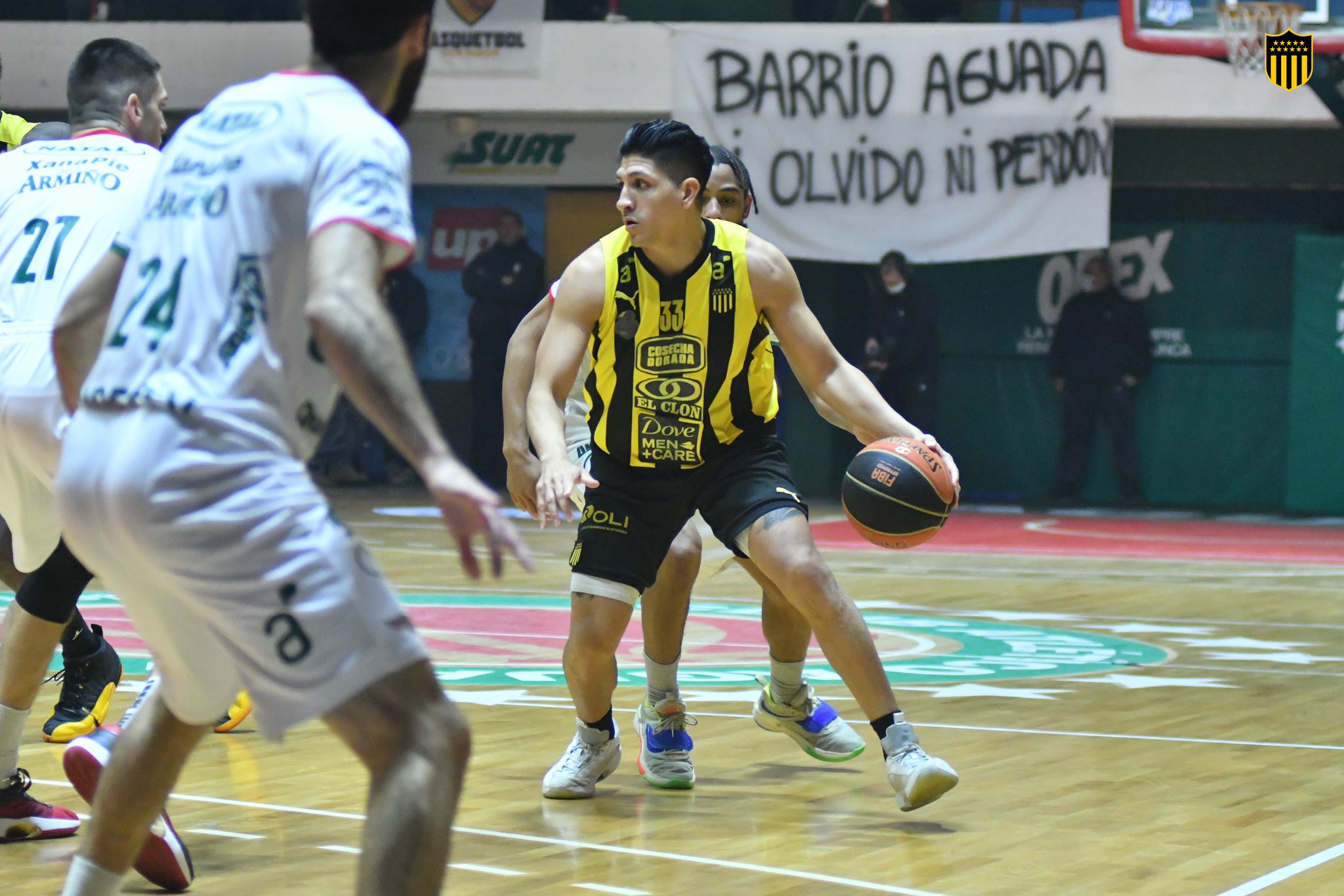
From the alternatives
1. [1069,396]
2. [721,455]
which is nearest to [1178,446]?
[1069,396]

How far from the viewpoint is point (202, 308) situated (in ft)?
9.14

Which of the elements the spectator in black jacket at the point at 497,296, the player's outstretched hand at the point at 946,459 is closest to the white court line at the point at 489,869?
the player's outstretched hand at the point at 946,459

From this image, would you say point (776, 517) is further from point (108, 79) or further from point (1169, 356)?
point (1169, 356)

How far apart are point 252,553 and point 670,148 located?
296 centimetres

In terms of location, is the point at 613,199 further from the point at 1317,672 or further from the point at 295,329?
the point at 295,329

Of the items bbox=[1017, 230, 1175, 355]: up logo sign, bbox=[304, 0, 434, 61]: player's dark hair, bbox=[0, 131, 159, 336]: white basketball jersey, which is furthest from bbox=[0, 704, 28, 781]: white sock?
bbox=[1017, 230, 1175, 355]: up logo sign

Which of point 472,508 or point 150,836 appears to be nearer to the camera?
point 472,508

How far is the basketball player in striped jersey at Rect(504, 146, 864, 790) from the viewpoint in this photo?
221 inches

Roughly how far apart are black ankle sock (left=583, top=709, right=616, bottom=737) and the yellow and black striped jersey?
0.74 meters

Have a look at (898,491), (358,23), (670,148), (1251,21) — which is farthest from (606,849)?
(1251,21)

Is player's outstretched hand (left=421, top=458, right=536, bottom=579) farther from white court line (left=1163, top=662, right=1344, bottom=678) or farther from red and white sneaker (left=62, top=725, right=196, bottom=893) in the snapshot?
white court line (left=1163, top=662, right=1344, bottom=678)

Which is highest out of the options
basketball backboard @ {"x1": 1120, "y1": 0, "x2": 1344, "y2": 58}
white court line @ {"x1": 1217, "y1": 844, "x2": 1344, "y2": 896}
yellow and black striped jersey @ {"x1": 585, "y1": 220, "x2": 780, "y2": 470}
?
basketball backboard @ {"x1": 1120, "y1": 0, "x2": 1344, "y2": 58}

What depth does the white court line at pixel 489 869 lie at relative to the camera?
14.5 ft

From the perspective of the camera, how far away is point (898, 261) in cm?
1570
